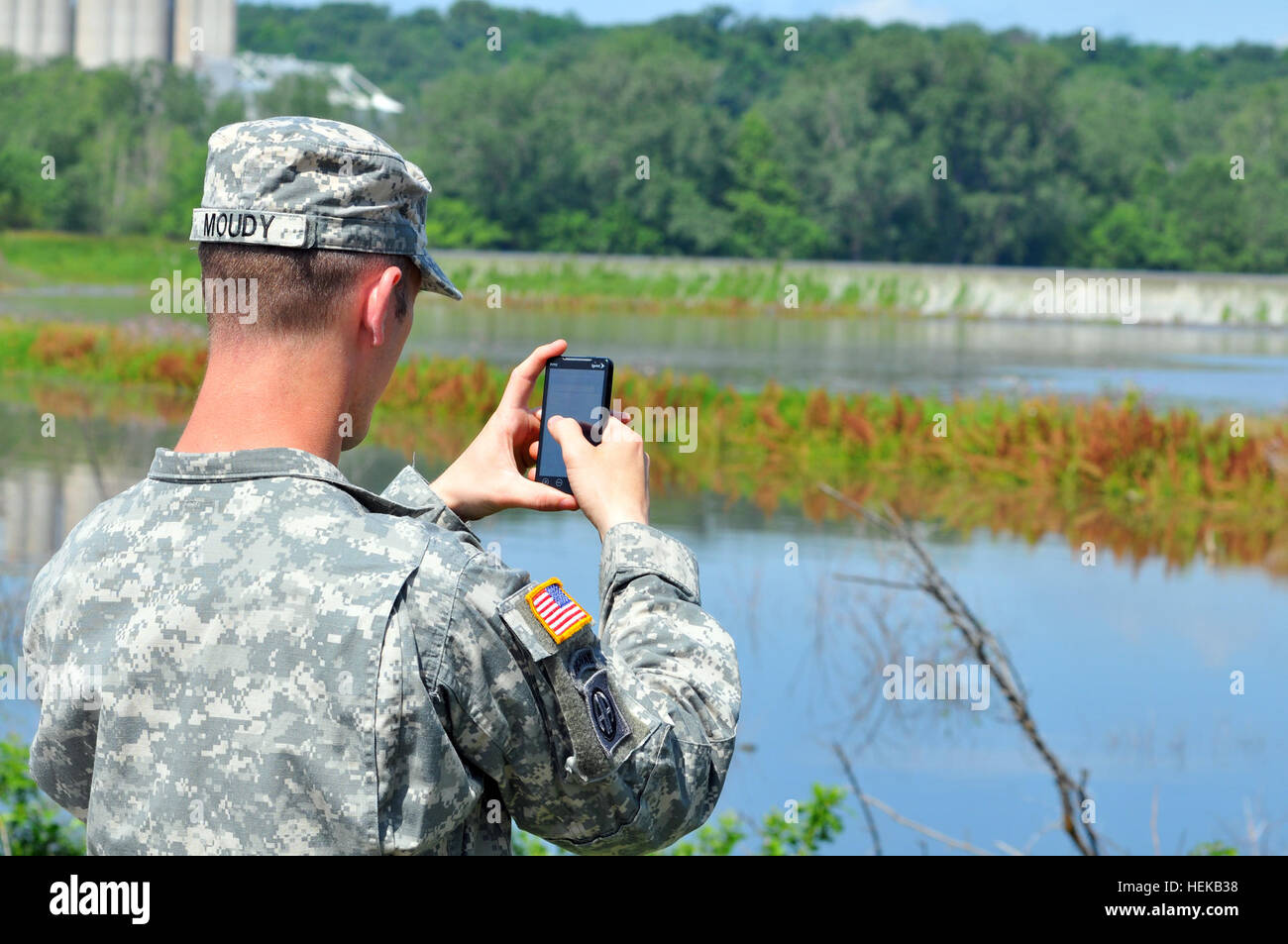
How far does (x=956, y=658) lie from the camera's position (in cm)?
670

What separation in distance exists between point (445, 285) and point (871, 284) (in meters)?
33.9

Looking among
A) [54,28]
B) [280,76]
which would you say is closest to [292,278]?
[280,76]

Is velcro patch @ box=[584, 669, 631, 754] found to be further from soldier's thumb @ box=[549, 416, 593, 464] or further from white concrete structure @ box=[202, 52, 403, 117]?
white concrete structure @ box=[202, 52, 403, 117]

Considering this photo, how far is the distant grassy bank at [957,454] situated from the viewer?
36.6ft

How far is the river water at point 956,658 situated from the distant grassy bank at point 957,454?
2.64ft

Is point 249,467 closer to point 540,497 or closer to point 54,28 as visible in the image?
point 540,497

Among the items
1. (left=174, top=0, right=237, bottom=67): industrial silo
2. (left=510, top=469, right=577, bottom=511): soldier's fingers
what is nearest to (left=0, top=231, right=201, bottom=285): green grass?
(left=510, top=469, right=577, bottom=511): soldier's fingers

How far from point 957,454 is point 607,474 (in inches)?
456

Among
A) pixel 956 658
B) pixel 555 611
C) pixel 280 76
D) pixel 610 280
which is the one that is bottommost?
pixel 956 658

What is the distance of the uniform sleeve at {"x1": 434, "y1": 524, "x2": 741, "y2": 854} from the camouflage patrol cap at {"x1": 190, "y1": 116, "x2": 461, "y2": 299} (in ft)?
1.15

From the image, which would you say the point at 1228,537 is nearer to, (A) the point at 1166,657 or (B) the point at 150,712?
(A) the point at 1166,657

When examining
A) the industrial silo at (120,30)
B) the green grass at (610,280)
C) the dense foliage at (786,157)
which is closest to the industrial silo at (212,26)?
the industrial silo at (120,30)

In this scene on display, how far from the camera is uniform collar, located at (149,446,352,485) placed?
1.40 m

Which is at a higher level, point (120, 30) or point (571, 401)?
point (120, 30)
